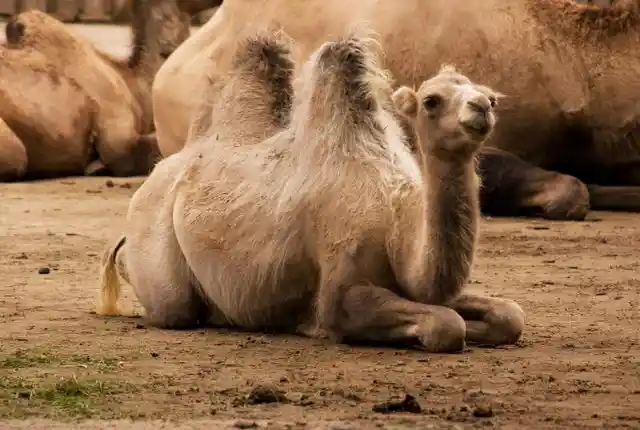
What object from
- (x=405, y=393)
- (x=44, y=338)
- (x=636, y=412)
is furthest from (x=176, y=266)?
(x=636, y=412)

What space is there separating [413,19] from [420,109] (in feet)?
14.1

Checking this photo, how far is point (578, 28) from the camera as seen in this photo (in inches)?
326

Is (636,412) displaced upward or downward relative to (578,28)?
downward

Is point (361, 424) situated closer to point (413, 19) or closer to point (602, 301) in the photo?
point (602, 301)

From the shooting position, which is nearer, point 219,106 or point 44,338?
point 44,338

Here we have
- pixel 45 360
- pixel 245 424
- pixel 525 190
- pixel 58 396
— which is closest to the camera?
pixel 245 424

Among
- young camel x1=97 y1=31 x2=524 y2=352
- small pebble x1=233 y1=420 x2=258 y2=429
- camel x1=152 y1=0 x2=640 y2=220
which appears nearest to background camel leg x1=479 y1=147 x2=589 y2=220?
camel x1=152 y1=0 x2=640 y2=220

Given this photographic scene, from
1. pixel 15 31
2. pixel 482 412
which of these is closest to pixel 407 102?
pixel 482 412

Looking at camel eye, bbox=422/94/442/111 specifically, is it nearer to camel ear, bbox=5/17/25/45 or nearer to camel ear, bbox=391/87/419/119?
camel ear, bbox=391/87/419/119

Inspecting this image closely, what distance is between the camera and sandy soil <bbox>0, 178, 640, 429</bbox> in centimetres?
345

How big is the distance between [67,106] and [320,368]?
274 inches

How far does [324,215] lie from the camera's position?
4.41 meters

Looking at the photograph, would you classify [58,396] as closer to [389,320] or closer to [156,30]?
[389,320]

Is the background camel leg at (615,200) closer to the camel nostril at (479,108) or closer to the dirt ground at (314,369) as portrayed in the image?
the dirt ground at (314,369)
